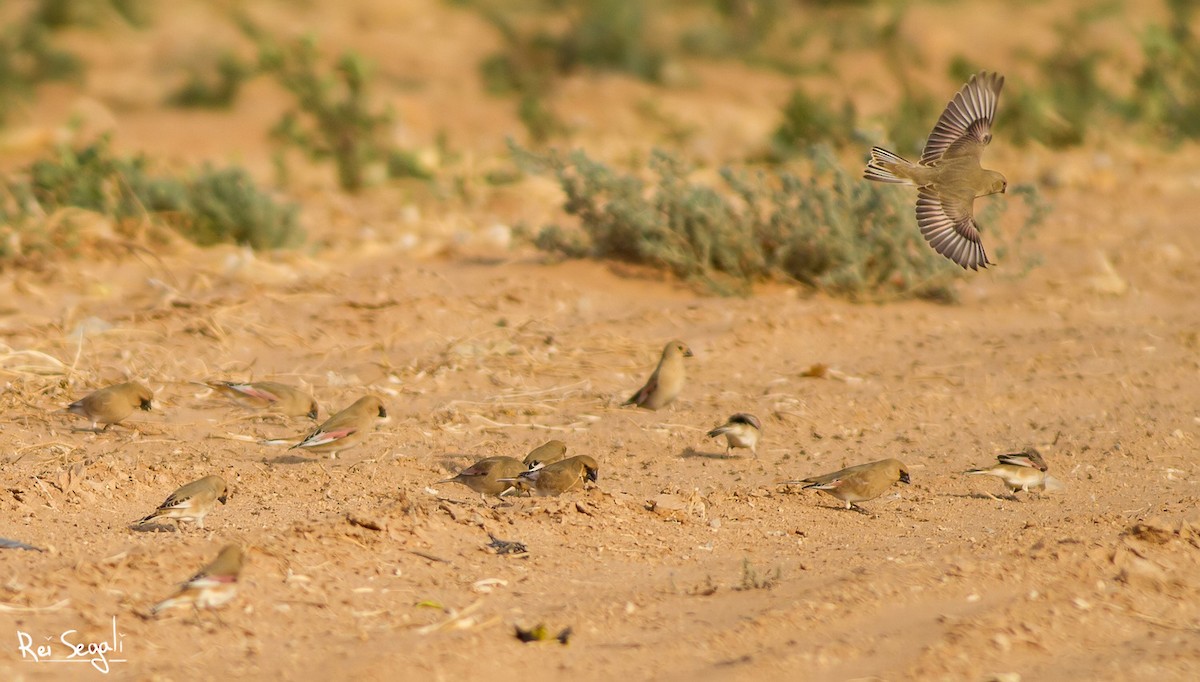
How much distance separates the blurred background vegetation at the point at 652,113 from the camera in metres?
9.12

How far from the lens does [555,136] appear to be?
14391 mm

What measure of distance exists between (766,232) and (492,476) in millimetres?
4077

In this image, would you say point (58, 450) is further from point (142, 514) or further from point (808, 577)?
point (808, 577)

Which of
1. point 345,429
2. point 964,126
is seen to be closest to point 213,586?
point 345,429

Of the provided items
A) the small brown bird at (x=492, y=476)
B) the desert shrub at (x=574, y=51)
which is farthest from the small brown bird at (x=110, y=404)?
the desert shrub at (x=574, y=51)

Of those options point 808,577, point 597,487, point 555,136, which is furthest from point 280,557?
point 555,136

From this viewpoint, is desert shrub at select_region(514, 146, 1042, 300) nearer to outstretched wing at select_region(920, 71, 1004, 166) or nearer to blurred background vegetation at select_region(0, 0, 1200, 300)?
blurred background vegetation at select_region(0, 0, 1200, 300)

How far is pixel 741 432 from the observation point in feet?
20.6

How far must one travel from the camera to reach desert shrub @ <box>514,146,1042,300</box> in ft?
29.0

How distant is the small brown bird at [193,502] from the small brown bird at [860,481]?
2.20 m

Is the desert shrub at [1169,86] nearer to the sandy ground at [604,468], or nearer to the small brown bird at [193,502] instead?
the sandy ground at [604,468]

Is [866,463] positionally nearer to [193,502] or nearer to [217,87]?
[193,502]

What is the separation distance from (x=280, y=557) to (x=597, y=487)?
4.31ft

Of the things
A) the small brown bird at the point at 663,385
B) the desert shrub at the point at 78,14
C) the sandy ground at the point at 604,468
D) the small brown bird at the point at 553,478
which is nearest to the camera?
the sandy ground at the point at 604,468
